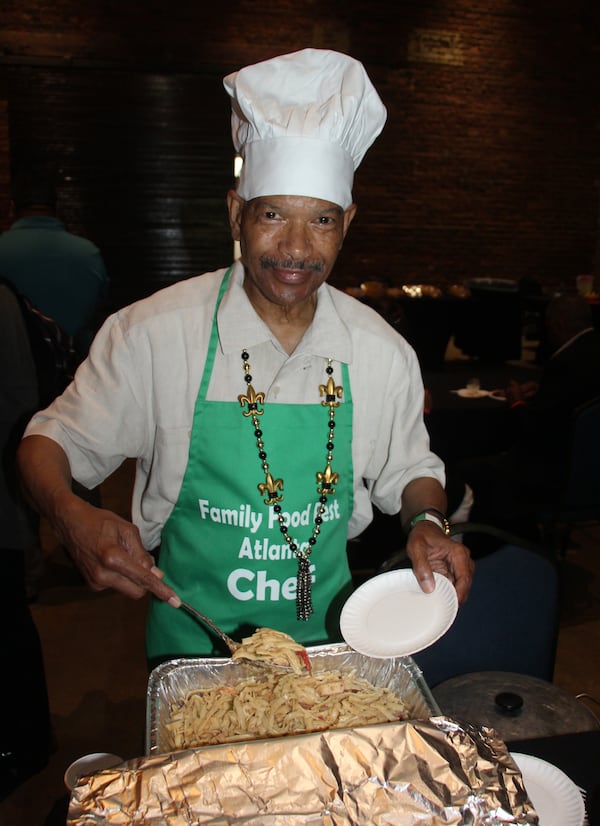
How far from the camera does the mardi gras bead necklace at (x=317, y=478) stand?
60.2 inches

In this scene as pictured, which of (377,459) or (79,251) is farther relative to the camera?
(79,251)

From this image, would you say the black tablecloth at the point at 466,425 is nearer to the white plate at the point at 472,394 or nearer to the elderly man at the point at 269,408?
the white plate at the point at 472,394

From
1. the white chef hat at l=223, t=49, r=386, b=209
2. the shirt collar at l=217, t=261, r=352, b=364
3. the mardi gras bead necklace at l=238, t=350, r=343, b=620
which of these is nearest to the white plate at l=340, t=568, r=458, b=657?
the mardi gras bead necklace at l=238, t=350, r=343, b=620

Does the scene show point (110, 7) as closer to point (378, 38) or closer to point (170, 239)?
point (170, 239)

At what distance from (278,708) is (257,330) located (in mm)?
763

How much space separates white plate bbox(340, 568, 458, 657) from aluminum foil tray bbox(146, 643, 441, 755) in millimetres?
72

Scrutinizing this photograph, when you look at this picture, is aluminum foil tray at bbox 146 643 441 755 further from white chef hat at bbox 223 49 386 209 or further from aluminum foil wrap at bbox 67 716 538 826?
white chef hat at bbox 223 49 386 209

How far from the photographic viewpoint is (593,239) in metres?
11.1

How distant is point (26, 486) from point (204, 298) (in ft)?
1.80

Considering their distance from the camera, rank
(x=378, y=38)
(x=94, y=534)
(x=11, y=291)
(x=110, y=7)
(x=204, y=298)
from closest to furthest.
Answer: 1. (x=94, y=534)
2. (x=204, y=298)
3. (x=11, y=291)
4. (x=110, y=7)
5. (x=378, y=38)

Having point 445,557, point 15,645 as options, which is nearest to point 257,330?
point 445,557

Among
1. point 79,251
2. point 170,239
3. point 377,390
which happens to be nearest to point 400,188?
point 170,239

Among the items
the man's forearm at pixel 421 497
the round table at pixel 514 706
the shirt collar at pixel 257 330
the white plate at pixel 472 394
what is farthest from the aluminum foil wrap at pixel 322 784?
the white plate at pixel 472 394

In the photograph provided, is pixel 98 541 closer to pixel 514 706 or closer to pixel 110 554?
pixel 110 554
